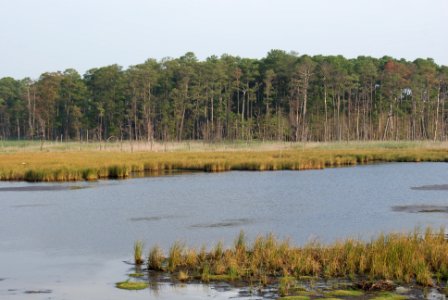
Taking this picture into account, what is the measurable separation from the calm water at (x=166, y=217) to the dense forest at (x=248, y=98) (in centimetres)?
4576

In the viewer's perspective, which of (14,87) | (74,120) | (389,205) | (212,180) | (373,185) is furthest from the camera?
(14,87)

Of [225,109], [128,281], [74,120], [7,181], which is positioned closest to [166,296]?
[128,281]

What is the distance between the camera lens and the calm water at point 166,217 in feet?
48.0

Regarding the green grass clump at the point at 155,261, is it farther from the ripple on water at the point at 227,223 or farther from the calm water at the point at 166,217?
the ripple on water at the point at 227,223

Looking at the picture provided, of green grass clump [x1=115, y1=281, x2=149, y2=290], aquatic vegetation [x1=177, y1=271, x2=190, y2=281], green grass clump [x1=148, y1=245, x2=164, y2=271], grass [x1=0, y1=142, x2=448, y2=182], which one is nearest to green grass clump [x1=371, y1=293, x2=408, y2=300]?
aquatic vegetation [x1=177, y1=271, x2=190, y2=281]

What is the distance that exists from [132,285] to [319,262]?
392 centimetres

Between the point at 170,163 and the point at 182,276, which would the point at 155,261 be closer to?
the point at 182,276

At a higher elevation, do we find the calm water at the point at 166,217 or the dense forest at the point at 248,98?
the dense forest at the point at 248,98

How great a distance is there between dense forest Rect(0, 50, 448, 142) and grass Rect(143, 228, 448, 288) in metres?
64.8

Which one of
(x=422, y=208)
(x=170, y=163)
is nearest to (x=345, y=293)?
(x=422, y=208)

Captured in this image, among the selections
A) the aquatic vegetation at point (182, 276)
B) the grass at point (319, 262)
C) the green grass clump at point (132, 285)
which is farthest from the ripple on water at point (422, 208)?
the green grass clump at point (132, 285)

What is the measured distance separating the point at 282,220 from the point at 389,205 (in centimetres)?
578

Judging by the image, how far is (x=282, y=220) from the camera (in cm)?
2234

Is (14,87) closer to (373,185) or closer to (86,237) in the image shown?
(373,185)
